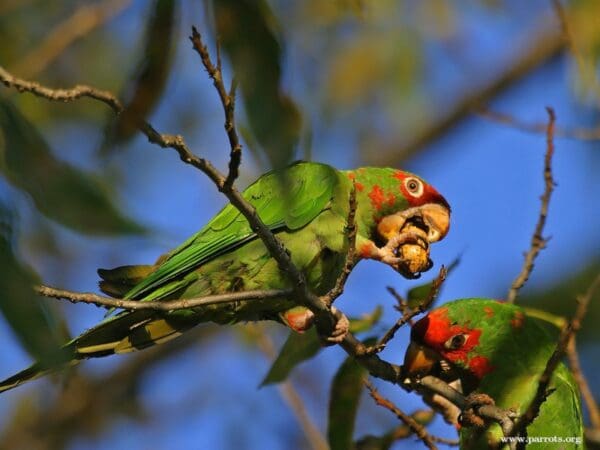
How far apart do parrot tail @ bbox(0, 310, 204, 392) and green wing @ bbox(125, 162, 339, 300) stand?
0.08 metres

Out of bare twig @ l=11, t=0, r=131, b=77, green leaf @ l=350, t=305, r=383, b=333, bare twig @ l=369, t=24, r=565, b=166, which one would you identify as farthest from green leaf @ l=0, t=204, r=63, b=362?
bare twig @ l=369, t=24, r=565, b=166

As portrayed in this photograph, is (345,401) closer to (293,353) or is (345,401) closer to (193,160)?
(293,353)

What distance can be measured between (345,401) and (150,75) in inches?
64.8

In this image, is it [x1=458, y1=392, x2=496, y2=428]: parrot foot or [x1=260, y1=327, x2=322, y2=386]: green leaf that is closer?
[x1=458, y1=392, x2=496, y2=428]: parrot foot

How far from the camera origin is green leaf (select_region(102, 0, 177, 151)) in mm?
1555

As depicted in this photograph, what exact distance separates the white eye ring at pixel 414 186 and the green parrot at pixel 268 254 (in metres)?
0.02

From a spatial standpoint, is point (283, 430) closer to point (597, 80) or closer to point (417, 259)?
point (417, 259)

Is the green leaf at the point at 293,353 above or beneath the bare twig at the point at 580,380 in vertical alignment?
above

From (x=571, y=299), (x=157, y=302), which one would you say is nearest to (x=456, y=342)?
(x=157, y=302)

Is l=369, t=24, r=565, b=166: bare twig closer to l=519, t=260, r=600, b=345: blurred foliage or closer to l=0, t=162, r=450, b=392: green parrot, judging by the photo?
l=519, t=260, r=600, b=345: blurred foliage

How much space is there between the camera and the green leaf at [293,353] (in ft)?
9.55

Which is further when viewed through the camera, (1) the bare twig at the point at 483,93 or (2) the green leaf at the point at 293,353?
(1) the bare twig at the point at 483,93

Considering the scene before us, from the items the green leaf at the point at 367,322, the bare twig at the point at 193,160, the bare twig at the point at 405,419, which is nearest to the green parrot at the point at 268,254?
the green leaf at the point at 367,322

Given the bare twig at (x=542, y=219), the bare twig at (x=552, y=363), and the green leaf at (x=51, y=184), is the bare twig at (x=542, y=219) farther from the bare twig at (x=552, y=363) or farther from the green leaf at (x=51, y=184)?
the green leaf at (x=51, y=184)
